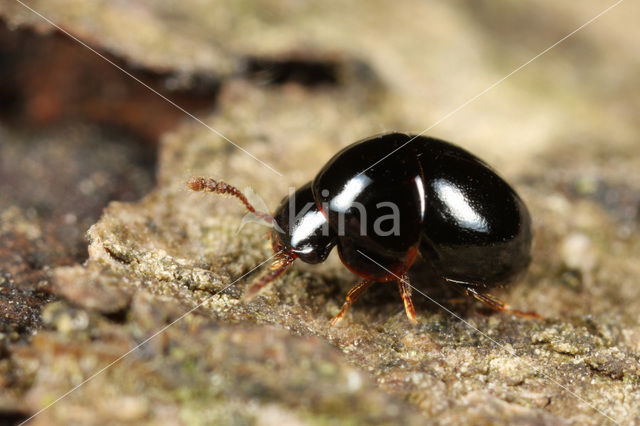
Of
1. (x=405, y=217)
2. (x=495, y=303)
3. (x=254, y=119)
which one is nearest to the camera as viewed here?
(x=405, y=217)

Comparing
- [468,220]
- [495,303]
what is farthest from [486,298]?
[468,220]

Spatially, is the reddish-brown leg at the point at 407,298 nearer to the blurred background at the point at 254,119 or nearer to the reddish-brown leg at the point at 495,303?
the reddish-brown leg at the point at 495,303

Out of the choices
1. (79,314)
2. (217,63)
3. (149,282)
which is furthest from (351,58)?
(79,314)

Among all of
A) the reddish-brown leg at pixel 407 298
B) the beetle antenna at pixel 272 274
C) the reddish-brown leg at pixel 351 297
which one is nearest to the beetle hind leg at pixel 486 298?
the reddish-brown leg at pixel 407 298

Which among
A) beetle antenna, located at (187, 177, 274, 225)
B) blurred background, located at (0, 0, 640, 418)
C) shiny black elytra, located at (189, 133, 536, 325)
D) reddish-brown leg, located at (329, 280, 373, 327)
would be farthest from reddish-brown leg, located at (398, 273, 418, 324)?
blurred background, located at (0, 0, 640, 418)

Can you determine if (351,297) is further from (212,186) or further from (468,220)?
(212,186)

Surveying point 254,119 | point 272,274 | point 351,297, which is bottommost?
point 351,297

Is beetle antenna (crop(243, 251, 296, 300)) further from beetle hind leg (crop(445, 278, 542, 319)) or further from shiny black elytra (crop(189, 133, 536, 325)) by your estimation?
beetle hind leg (crop(445, 278, 542, 319))
